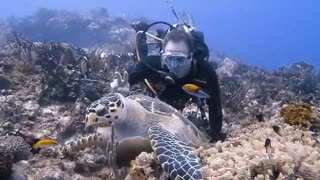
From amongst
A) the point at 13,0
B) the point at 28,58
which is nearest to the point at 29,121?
the point at 28,58

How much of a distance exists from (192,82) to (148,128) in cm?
156

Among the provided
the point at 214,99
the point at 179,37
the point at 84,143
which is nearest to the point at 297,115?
the point at 214,99

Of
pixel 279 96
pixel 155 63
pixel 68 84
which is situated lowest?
pixel 279 96

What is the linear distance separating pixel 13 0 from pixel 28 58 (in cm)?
8548

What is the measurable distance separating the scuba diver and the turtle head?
1184mm

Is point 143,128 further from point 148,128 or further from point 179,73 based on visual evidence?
point 179,73

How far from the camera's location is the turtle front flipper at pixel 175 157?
10.3 ft

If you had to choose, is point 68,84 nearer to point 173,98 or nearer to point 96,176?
point 173,98

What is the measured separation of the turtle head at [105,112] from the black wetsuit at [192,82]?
62.9 inches

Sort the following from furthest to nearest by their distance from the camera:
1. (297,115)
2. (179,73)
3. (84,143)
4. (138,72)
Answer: (138,72) < (179,73) < (297,115) < (84,143)

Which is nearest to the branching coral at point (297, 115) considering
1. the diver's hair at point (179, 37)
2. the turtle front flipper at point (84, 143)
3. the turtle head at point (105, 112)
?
the diver's hair at point (179, 37)

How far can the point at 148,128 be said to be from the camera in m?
4.39

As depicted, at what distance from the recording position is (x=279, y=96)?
10547 mm

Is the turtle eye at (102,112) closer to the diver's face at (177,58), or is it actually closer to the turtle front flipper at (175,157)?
the turtle front flipper at (175,157)
